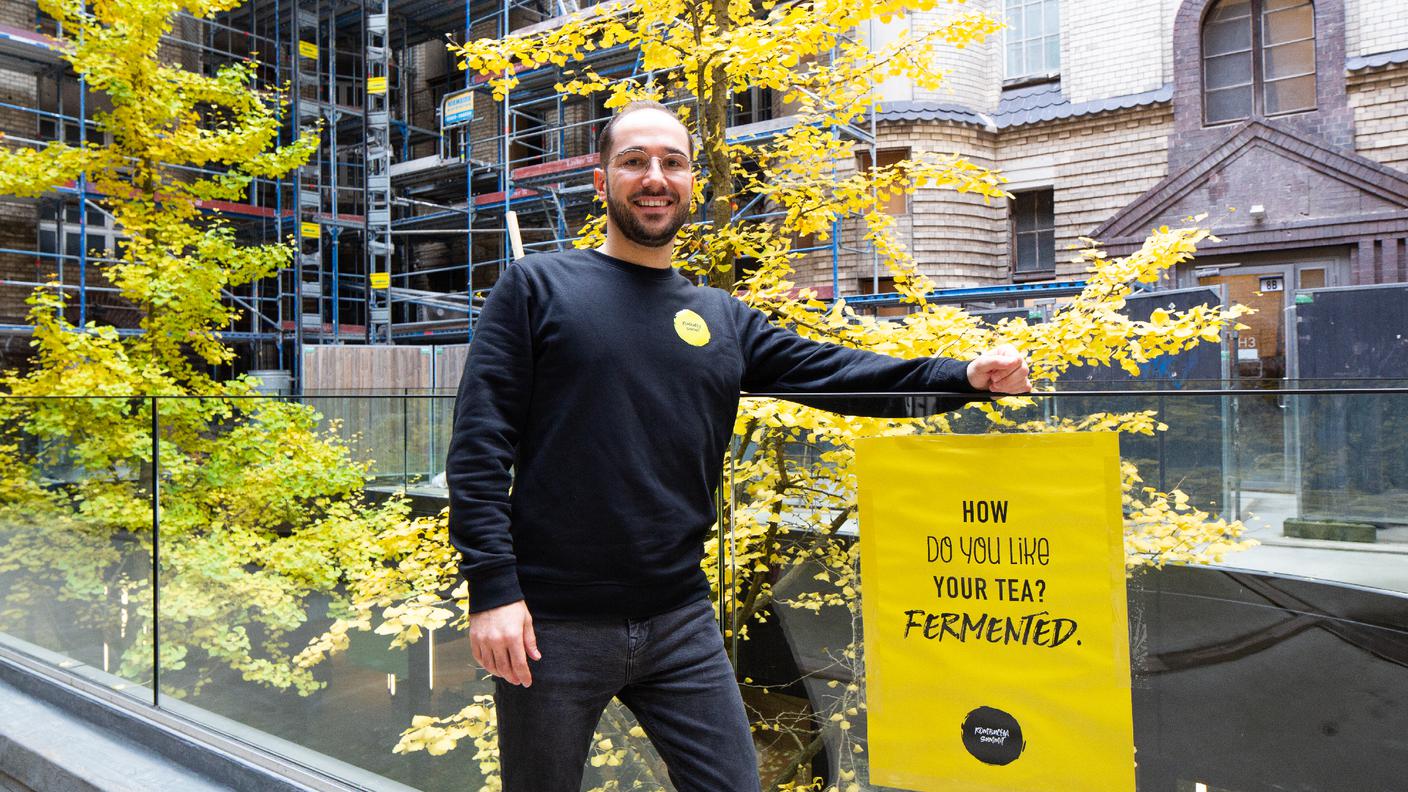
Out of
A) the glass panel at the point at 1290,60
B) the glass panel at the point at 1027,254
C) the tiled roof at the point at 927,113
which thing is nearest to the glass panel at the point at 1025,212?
the glass panel at the point at 1027,254

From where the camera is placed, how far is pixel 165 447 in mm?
5750

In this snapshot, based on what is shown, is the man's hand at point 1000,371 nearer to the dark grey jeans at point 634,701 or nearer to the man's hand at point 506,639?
the dark grey jeans at point 634,701

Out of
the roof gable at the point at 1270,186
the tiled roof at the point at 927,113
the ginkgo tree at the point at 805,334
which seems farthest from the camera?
the tiled roof at the point at 927,113

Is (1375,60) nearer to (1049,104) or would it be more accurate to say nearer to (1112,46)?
(1112,46)

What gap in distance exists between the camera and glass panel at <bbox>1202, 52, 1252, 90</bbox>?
15.1 metres

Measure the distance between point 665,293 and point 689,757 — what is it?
91 centimetres

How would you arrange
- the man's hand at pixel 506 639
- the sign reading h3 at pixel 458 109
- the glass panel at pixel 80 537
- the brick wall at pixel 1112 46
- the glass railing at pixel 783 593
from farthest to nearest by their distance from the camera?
the sign reading h3 at pixel 458 109 → the brick wall at pixel 1112 46 → the glass panel at pixel 80 537 → the glass railing at pixel 783 593 → the man's hand at pixel 506 639

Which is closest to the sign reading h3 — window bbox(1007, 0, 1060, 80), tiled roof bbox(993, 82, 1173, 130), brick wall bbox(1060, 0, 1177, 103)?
tiled roof bbox(993, 82, 1173, 130)

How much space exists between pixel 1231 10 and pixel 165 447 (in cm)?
1591

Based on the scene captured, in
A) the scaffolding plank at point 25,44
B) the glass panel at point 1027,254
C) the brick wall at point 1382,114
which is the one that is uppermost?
the scaffolding plank at point 25,44

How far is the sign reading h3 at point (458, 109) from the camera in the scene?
20.4 metres

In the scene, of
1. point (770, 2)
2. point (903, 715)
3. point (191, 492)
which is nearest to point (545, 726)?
point (903, 715)

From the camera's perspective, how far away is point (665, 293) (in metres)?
1.99

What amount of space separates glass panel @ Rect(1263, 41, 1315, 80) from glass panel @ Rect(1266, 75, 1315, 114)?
0.33 ft
